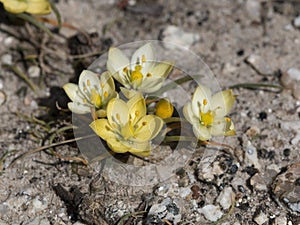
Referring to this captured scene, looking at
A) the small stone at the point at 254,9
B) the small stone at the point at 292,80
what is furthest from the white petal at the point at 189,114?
the small stone at the point at 254,9

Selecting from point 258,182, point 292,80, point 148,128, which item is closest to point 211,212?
point 258,182

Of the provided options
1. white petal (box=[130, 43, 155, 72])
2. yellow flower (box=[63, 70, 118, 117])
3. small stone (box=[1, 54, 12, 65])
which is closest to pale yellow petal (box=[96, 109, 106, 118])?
yellow flower (box=[63, 70, 118, 117])

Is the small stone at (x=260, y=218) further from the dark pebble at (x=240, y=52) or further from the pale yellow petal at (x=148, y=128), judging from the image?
the dark pebble at (x=240, y=52)

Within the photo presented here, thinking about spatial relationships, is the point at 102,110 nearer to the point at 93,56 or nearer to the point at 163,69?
the point at 163,69

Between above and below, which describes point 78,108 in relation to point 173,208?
above

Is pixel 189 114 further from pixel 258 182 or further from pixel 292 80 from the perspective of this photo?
pixel 292 80

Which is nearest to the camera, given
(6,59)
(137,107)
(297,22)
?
(137,107)
